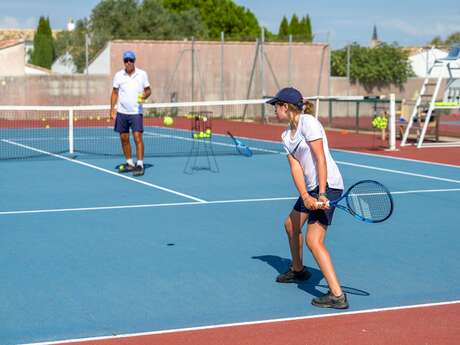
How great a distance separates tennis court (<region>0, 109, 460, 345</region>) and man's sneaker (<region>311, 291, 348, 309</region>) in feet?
0.23

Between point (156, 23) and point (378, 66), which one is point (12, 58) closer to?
point (156, 23)

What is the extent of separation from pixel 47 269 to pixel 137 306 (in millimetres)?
1468

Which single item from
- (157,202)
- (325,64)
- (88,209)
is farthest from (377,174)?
(325,64)

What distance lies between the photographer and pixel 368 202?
20.9ft

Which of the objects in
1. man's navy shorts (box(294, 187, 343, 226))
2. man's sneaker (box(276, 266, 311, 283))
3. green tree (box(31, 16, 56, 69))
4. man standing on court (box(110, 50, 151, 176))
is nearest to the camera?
man's navy shorts (box(294, 187, 343, 226))

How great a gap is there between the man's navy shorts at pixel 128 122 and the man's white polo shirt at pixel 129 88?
0.22ft

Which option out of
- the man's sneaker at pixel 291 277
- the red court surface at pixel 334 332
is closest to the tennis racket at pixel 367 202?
the red court surface at pixel 334 332

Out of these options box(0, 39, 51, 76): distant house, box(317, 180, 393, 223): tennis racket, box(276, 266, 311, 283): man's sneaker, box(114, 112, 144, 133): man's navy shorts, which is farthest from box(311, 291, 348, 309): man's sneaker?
box(0, 39, 51, 76): distant house

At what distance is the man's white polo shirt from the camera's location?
14.6m

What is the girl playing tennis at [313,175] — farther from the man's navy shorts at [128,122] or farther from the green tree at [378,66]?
the green tree at [378,66]

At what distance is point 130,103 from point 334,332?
936cm

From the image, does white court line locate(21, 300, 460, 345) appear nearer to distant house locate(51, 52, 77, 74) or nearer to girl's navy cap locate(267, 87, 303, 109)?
girl's navy cap locate(267, 87, 303, 109)

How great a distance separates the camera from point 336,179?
21.2 ft

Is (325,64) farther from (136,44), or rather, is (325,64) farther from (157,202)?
(157,202)
